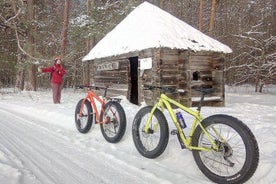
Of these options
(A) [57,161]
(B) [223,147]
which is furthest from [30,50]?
(B) [223,147]

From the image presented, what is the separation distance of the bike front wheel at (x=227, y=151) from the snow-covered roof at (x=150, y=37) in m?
7.19

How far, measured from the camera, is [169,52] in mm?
11828

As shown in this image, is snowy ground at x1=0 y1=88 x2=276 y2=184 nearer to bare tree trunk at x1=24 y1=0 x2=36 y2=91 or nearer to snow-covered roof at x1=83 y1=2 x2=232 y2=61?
snow-covered roof at x1=83 y1=2 x2=232 y2=61

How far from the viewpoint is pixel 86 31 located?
20.1 metres

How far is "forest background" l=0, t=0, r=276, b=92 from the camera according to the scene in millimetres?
19688

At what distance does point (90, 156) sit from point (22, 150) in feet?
3.81

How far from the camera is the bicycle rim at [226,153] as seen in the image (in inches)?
155

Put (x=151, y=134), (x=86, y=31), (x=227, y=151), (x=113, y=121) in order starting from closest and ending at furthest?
1. (x=227, y=151)
2. (x=151, y=134)
3. (x=113, y=121)
4. (x=86, y=31)

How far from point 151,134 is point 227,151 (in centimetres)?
151

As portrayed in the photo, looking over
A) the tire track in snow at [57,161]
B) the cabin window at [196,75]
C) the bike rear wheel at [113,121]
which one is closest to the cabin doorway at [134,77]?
the cabin window at [196,75]

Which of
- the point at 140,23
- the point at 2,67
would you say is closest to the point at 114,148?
the point at 140,23

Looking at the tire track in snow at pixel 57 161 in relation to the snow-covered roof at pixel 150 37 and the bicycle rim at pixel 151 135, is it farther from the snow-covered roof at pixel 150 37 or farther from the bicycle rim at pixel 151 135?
the snow-covered roof at pixel 150 37

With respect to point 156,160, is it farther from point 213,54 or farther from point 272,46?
point 272,46

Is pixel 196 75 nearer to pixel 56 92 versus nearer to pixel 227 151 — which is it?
pixel 56 92
